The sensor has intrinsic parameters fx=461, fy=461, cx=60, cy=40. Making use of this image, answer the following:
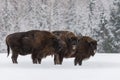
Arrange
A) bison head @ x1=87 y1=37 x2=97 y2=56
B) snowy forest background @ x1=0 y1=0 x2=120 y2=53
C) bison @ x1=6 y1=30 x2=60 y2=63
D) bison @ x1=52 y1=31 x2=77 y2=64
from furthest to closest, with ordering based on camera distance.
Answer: snowy forest background @ x1=0 y1=0 x2=120 y2=53, bison head @ x1=87 y1=37 x2=97 y2=56, bison @ x1=52 y1=31 x2=77 y2=64, bison @ x1=6 y1=30 x2=60 y2=63

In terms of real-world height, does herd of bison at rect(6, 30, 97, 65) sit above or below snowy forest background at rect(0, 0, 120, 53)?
above

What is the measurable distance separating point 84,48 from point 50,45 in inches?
53.9

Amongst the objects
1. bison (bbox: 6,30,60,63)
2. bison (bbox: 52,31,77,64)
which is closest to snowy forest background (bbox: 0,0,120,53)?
bison (bbox: 52,31,77,64)

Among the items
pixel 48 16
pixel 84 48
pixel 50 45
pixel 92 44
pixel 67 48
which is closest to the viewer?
pixel 50 45

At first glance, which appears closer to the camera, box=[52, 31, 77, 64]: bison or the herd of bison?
the herd of bison

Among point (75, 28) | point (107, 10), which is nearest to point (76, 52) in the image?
point (75, 28)

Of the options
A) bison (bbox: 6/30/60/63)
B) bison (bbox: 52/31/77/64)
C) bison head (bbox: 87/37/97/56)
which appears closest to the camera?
bison (bbox: 6/30/60/63)

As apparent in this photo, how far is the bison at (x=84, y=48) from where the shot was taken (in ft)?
49.8

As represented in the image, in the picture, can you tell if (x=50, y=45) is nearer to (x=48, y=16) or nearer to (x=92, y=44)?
(x=92, y=44)

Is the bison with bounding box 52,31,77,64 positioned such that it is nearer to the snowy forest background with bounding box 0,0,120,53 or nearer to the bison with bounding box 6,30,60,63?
the bison with bounding box 6,30,60,63

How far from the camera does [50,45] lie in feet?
47.7

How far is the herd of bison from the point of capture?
47.7 ft

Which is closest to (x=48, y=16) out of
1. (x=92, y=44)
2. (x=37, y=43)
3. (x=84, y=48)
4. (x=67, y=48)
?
(x=84, y=48)

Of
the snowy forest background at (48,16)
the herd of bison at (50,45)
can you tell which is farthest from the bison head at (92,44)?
the snowy forest background at (48,16)
